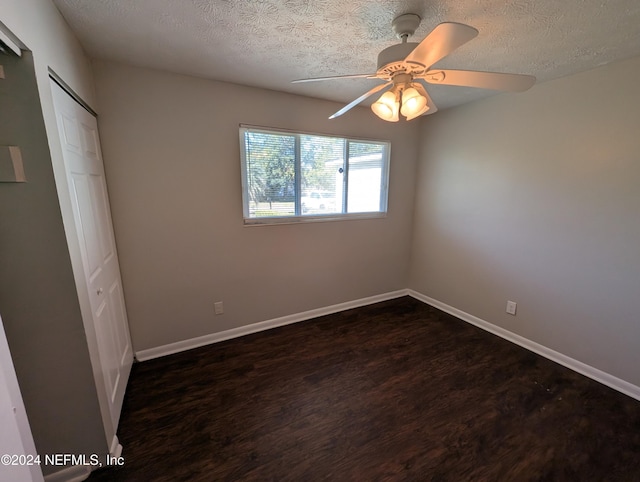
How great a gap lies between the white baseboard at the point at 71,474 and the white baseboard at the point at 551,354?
3.30m

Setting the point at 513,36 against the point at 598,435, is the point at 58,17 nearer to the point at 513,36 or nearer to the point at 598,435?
the point at 513,36

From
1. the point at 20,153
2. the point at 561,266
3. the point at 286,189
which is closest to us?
the point at 20,153

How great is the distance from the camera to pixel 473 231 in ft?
9.45

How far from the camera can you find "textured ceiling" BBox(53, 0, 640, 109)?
132 centimetres

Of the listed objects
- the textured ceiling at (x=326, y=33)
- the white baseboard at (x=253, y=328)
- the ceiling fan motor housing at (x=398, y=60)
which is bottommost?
the white baseboard at (x=253, y=328)

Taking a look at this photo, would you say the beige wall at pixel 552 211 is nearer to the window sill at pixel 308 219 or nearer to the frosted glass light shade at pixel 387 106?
the window sill at pixel 308 219

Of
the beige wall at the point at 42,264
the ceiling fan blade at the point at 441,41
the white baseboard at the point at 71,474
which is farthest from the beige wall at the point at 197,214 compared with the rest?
the ceiling fan blade at the point at 441,41

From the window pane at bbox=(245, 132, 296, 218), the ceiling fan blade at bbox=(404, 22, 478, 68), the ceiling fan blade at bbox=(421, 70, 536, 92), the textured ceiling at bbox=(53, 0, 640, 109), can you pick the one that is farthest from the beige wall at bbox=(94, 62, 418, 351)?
the ceiling fan blade at bbox=(404, 22, 478, 68)

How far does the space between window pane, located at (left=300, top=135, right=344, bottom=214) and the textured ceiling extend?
0.77 metres

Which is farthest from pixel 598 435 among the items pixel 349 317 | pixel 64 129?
pixel 64 129

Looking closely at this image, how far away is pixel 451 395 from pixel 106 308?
2.43 m

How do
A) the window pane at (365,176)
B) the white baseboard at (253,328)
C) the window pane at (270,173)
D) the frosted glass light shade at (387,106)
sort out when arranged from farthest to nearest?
the window pane at (365,176) < the window pane at (270,173) < the white baseboard at (253,328) < the frosted glass light shade at (387,106)

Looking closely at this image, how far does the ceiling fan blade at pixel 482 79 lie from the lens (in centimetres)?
129

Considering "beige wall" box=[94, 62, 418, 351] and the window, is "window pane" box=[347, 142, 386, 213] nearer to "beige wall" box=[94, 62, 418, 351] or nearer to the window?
the window
